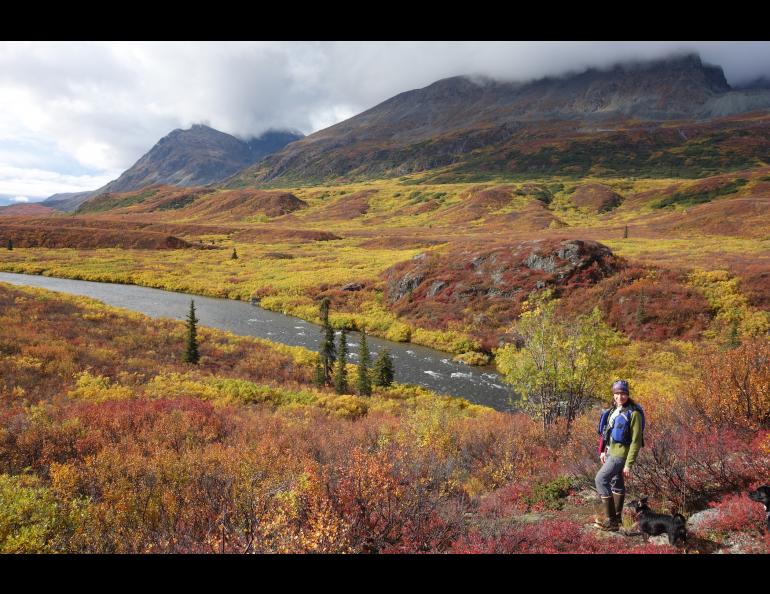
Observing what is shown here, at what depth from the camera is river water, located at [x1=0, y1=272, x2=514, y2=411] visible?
103ft

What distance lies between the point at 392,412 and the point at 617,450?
17215 millimetres

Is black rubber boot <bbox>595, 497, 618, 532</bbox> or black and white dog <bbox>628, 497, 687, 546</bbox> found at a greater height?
black and white dog <bbox>628, 497, 687, 546</bbox>

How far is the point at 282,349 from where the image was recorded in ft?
121

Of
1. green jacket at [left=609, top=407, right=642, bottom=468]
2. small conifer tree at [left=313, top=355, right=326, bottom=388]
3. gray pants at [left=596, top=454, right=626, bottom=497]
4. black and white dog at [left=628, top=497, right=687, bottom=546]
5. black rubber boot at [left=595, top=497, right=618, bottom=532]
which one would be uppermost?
green jacket at [left=609, top=407, right=642, bottom=468]

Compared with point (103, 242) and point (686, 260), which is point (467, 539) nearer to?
point (686, 260)

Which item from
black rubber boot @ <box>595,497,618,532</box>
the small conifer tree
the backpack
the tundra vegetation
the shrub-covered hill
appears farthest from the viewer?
the small conifer tree

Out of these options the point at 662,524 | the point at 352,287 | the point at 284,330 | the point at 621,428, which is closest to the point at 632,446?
the point at 621,428

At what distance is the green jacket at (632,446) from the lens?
25.4 feet

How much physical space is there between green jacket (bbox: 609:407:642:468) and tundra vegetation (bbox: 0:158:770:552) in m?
1.24

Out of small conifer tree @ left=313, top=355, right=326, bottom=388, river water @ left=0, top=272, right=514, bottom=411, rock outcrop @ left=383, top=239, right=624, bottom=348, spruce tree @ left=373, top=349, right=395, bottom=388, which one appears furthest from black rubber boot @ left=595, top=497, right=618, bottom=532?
rock outcrop @ left=383, top=239, right=624, bottom=348

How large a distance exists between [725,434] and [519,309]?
109ft

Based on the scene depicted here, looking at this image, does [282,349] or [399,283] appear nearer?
[282,349]

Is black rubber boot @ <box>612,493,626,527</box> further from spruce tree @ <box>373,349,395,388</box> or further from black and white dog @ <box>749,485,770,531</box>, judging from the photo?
spruce tree @ <box>373,349,395,388</box>
